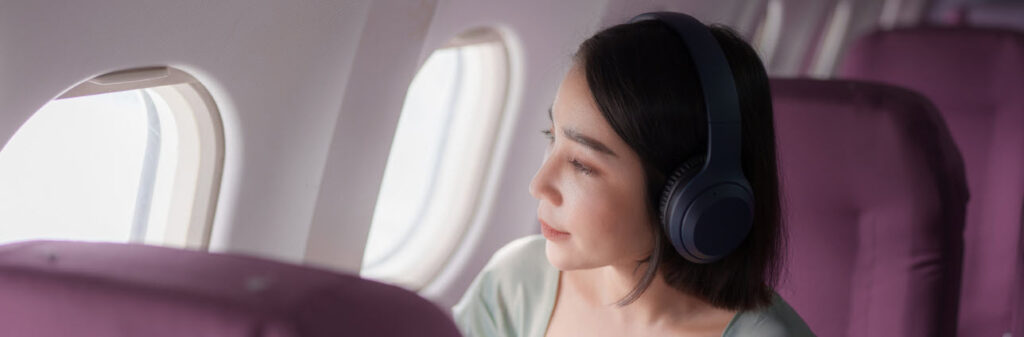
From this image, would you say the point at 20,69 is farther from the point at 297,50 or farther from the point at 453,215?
the point at 453,215

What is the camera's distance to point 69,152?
153 cm

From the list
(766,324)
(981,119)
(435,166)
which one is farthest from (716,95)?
(981,119)

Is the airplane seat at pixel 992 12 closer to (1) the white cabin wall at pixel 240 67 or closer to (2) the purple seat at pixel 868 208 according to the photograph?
(2) the purple seat at pixel 868 208

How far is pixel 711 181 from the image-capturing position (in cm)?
105

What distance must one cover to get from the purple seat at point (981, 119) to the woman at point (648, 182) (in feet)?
3.74

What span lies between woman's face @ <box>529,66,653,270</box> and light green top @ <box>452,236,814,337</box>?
0.85 ft

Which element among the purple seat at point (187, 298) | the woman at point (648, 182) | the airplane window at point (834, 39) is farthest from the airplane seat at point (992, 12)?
the purple seat at point (187, 298)

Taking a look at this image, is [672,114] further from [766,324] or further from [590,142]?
Result: [766,324]

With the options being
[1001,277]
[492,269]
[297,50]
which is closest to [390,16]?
[297,50]

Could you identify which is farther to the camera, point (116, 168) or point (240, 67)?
point (116, 168)

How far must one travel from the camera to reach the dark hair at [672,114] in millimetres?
1057

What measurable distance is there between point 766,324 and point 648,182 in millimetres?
249

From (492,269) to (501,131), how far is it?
836 millimetres

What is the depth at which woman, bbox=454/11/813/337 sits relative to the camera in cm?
107
